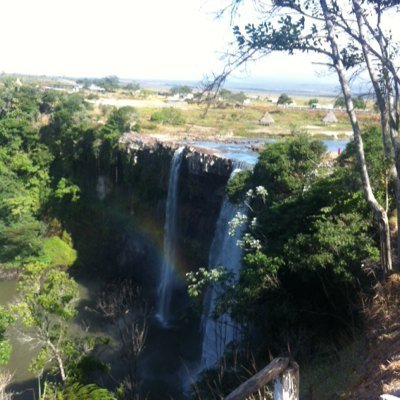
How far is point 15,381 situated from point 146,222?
10.6 meters

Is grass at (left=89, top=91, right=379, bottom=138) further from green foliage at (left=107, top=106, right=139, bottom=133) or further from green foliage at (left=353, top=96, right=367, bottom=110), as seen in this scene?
green foliage at (left=353, top=96, right=367, bottom=110)

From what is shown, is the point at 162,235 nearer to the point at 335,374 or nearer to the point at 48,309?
the point at 48,309

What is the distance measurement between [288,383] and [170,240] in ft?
62.7

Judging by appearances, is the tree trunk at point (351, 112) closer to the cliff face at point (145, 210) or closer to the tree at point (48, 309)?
the tree at point (48, 309)

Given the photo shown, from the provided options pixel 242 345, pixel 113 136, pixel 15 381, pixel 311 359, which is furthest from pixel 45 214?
pixel 311 359

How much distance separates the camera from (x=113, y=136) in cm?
2634

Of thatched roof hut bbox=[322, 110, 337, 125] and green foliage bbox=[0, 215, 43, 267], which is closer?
green foliage bbox=[0, 215, 43, 267]

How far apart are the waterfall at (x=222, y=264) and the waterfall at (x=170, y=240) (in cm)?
408

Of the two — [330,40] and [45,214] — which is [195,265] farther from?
[330,40]

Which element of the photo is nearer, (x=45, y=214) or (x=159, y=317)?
(x=159, y=317)

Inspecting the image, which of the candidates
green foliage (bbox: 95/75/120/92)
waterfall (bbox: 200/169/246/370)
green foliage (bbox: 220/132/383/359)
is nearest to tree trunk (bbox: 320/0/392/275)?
green foliage (bbox: 220/132/383/359)

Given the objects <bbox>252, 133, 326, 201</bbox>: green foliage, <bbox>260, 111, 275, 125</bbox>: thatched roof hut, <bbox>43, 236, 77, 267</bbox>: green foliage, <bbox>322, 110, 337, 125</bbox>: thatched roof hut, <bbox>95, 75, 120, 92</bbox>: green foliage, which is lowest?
<bbox>43, 236, 77, 267</bbox>: green foliage

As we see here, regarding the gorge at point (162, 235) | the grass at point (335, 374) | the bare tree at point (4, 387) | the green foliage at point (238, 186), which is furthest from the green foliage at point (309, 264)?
the bare tree at point (4, 387)

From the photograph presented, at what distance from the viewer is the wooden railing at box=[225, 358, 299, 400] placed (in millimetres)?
3389
